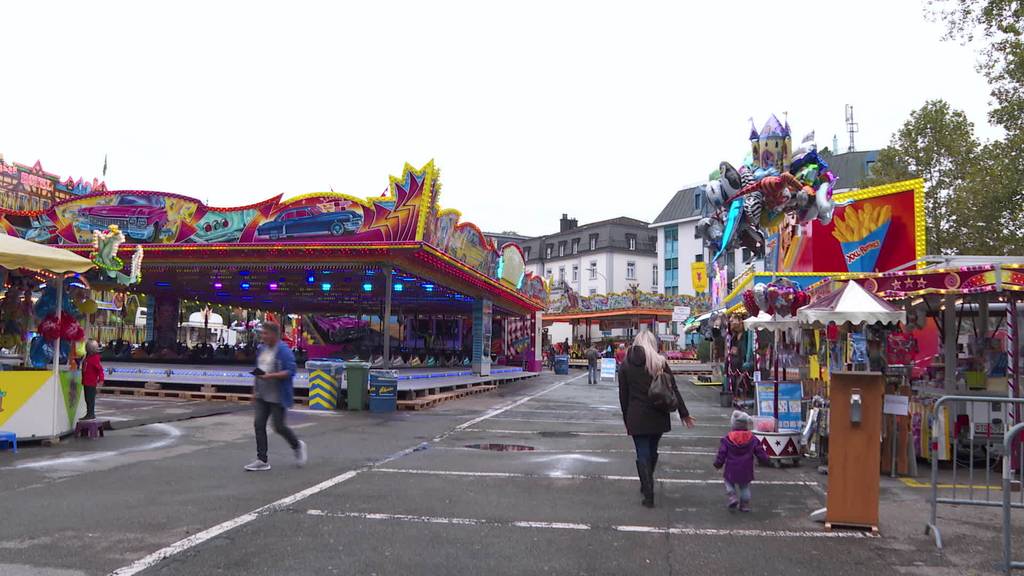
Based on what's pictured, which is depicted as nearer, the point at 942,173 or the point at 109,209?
the point at 109,209

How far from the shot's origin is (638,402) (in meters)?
7.02

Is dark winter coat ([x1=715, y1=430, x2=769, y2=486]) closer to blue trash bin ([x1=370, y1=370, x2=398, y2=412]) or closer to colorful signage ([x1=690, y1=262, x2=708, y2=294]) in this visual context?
blue trash bin ([x1=370, y1=370, x2=398, y2=412])

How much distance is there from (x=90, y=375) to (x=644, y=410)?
29.8 feet

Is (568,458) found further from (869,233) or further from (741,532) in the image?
(869,233)

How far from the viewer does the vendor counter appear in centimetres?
1010

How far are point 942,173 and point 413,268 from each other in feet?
61.3

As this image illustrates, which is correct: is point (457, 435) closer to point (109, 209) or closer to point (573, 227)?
point (109, 209)

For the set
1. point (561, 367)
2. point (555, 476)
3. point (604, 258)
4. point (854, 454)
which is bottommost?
point (561, 367)

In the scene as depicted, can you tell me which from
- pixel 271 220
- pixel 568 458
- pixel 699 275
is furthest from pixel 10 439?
pixel 699 275

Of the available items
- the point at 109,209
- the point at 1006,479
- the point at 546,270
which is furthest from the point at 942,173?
the point at 546,270

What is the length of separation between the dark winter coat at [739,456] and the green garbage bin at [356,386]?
35.2ft

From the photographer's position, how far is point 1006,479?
538 cm

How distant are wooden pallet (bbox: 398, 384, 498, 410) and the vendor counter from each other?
7.48 metres

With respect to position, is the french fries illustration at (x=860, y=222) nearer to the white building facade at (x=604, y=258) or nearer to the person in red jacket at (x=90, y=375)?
the person in red jacket at (x=90, y=375)
